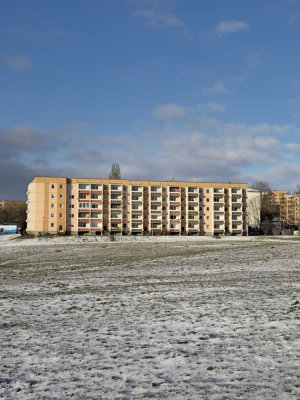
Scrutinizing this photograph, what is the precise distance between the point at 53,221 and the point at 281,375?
108 metres

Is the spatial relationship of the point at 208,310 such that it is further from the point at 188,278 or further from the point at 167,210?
the point at 167,210

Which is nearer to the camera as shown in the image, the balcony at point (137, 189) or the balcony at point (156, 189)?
the balcony at point (137, 189)

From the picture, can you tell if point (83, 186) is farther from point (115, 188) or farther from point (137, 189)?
point (137, 189)

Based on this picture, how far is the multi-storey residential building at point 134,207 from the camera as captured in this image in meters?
111

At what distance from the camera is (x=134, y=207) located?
11912 centimetres

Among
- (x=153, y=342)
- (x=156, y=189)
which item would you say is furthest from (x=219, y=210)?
(x=153, y=342)

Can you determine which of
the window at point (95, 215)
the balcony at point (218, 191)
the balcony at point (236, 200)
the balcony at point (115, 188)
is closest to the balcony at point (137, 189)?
the balcony at point (115, 188)

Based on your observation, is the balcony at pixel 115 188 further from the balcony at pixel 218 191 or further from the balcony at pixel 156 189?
the balcony at pixel 218 191

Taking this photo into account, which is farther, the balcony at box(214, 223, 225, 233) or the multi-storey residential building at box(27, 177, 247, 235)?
the balcony at box(214, 223, 225, 233)

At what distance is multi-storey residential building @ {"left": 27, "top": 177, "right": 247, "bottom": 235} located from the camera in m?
111

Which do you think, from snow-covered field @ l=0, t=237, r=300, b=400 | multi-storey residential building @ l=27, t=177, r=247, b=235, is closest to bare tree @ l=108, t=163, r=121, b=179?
multi-storey residential building @ l=27, t=177, r=247, b=235

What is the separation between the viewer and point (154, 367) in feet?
24.3

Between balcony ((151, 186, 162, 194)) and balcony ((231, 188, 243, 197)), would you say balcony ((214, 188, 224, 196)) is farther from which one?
balcony ((151, 186, 162, 194))

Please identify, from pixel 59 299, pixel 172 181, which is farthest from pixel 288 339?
pixel 172 181
